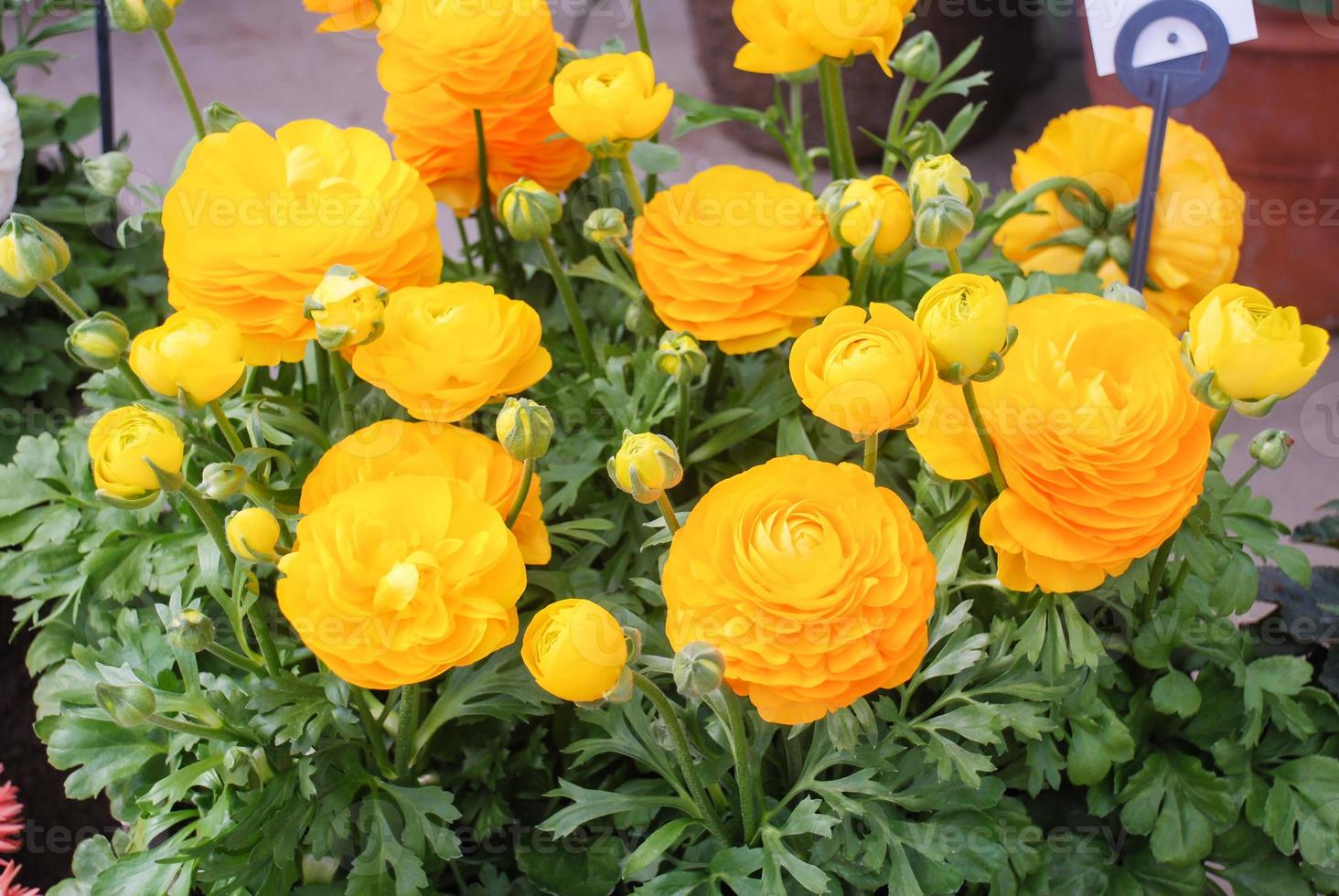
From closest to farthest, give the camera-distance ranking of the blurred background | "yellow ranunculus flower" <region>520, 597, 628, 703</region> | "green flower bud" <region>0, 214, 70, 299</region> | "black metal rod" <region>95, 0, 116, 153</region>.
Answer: "yellow ranunculus flower" <region>520, 597, 628, 703</region>, "green flower bud" <region>0, 214, 70, 299</region>, "black metal rod" <region>95, 0, 116, 153</region>, the blurred background

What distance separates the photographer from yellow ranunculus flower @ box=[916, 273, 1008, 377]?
1.44 ft

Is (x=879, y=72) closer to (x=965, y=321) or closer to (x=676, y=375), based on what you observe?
(x=676, y=375)

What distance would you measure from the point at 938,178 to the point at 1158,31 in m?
0.18

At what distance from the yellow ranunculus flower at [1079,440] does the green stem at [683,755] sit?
0.14 m

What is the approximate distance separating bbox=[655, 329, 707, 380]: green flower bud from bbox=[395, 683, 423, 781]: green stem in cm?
18

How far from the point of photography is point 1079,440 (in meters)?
0.48

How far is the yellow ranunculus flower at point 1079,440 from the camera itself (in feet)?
1.55

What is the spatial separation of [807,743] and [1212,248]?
1.23ft

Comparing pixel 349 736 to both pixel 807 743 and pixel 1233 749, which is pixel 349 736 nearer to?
pixel 807 743

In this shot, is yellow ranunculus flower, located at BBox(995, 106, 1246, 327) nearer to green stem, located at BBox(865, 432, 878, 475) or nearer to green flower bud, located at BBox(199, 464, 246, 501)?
green stem, located at BBox(865, 432, 878, 475)

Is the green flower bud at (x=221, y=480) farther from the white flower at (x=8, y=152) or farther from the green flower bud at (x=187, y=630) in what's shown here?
the white flower at (x=8, y=152)

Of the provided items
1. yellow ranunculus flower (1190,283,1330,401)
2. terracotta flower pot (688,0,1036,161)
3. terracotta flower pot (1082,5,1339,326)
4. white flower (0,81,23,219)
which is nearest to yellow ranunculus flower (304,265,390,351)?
yellow ranunculus flower (1190,283,1330,401)

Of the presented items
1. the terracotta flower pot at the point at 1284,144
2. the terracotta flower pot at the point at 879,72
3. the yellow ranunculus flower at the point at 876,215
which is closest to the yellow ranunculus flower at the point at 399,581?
the yellow ranunculus flower at the point at 876,215

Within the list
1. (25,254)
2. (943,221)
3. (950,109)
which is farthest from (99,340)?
(950,109)
